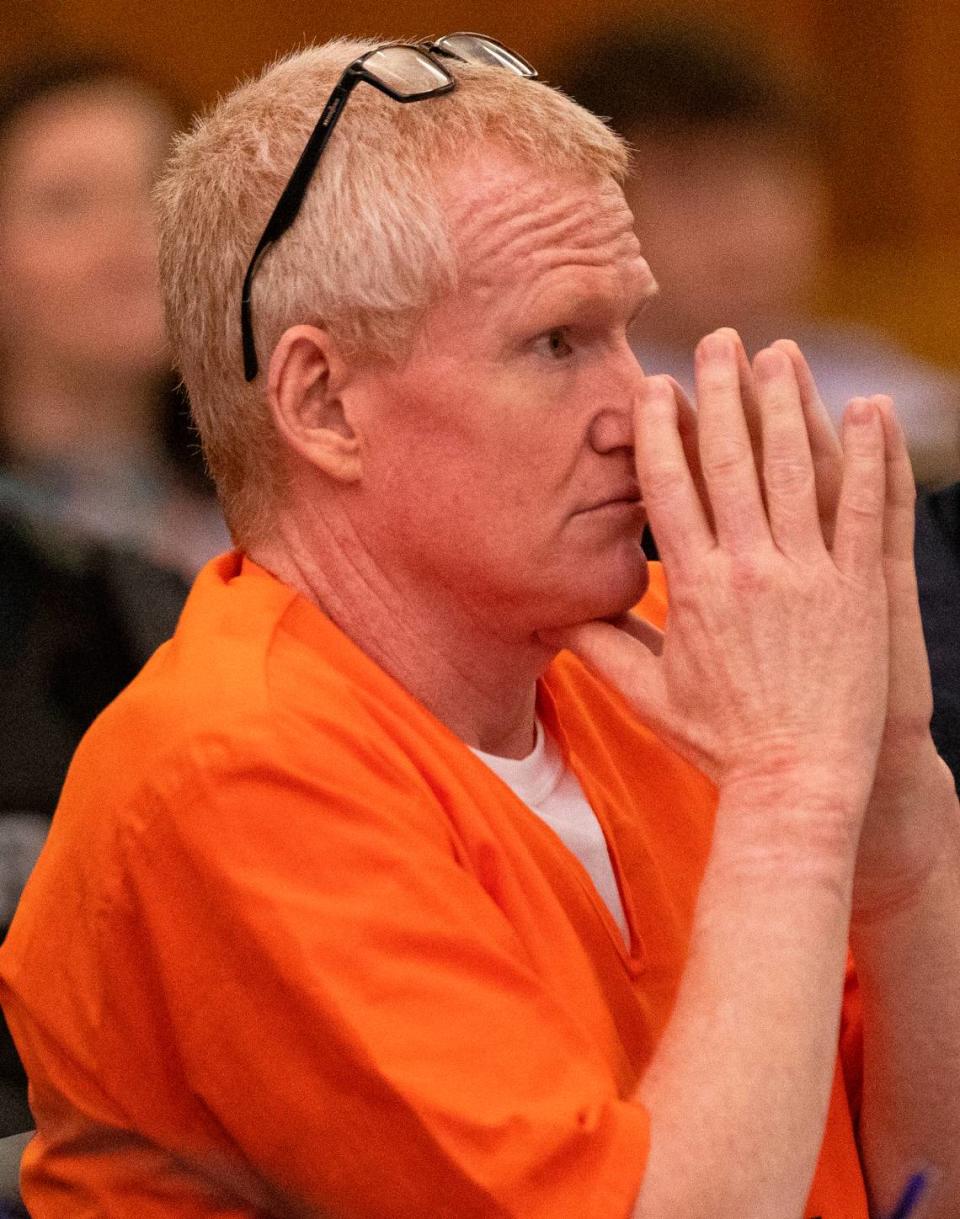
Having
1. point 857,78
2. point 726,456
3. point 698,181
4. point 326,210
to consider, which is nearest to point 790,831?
point 726,456

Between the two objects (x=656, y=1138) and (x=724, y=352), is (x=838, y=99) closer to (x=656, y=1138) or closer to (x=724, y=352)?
(x=724, y=352)

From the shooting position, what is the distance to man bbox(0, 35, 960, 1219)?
1240 mm

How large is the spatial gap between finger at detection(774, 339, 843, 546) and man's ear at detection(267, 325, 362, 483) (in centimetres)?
35

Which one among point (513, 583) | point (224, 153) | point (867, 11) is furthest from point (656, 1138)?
point (867, 11)

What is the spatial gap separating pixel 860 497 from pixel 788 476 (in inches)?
2.5

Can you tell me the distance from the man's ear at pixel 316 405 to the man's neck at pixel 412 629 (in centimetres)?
7

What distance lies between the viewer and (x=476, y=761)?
1.47 metres

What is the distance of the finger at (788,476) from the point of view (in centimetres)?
142

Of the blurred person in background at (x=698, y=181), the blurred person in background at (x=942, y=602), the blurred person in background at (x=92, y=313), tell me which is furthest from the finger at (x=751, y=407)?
the blurred person in background at (x=698, y=181)

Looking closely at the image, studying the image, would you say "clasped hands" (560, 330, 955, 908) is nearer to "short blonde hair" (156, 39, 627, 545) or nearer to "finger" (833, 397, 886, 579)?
"finger" (833, 397, 886, 579)

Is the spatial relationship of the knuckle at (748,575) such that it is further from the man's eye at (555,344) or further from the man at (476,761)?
the man's eye at (555,344)

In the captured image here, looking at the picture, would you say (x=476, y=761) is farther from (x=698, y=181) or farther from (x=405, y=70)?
(x=698, y=181)

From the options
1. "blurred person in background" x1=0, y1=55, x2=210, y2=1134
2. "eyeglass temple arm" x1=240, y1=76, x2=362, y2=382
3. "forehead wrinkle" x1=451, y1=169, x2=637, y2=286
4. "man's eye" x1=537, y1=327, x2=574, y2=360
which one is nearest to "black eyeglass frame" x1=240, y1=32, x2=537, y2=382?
"eyeglass temple arm" x1=240, y1=76, x2=362, y2=382

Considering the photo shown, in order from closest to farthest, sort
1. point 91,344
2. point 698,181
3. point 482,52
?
point 482,52 → point 91,344 → point 698,181
